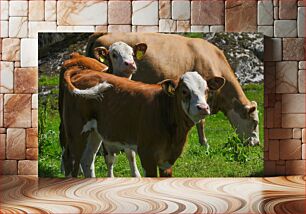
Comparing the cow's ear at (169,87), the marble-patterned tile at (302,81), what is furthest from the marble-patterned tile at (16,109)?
the marble-patterned tile at (302,81)

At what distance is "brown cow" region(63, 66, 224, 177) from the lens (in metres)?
4.45

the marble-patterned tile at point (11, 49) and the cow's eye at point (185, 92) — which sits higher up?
the marble-patterned tile at point (11, 49)

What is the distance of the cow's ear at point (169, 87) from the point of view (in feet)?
14.7

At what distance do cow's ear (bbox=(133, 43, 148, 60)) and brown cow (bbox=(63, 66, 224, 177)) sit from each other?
0.20 metres

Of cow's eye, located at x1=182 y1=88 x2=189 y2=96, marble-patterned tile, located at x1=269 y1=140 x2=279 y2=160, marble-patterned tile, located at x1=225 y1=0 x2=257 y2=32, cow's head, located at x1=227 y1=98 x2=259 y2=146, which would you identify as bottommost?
marble-patterned tile, located at x1=269 y1=140 x2=279 y2=160

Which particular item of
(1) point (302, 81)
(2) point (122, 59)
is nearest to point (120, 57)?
(2) point (122, 59)

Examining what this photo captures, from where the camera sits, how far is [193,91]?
4367 millimetres

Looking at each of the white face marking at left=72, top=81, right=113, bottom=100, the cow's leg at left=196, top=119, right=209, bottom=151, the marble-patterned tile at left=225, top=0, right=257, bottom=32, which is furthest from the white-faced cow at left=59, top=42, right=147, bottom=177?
the marble-patterned tile at left=225, top=0, right=257, bottom=32

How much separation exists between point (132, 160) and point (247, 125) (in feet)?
2.90

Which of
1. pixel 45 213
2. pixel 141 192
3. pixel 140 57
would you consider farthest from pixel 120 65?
pixel 45 213

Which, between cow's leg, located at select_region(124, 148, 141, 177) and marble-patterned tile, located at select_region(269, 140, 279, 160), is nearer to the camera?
cow's leg, located at select_region(124, 148, 141, 177)

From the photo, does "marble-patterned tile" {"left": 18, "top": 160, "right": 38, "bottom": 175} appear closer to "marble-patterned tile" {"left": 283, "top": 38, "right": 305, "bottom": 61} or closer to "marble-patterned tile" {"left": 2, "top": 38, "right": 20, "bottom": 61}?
"marble-patterned tile" {"left": 2, "top": 38, "right": 20, "bottom": 61}

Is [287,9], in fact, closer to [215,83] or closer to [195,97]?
[215,83]

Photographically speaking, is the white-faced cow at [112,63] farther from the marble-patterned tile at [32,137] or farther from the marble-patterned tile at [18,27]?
the marble-patterned tile at [18,27]
